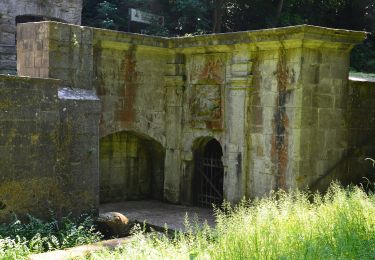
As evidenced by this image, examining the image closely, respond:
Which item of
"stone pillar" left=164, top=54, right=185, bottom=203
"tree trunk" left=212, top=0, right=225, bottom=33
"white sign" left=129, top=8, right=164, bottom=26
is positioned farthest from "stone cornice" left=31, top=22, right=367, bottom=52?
"tree trunk" left=212, top=0, right=225, bottom=33

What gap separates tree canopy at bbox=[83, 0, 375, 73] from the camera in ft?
60.9

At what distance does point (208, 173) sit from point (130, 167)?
2.00m

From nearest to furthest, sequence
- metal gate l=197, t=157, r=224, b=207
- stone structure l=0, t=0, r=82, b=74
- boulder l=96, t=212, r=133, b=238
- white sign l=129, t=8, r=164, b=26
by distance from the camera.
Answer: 1. boulder l=96, t=212, r=133, b=238
2. metal gate l=197, t=157, r=224, b=207
3. stone structure l=0, t=0, r=82, b=74
4. white sign l=129, t=8, r=164, b=26

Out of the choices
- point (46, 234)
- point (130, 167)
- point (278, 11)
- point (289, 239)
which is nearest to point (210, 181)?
point (130, 167)

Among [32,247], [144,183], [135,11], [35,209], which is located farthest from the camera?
[135,11]

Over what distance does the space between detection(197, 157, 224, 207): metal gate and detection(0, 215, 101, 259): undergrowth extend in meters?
3.84

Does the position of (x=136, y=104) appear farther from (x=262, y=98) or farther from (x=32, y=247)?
(x=32, y=247)

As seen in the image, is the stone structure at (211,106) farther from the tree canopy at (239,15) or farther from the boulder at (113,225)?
the tree canopy at (239,15)

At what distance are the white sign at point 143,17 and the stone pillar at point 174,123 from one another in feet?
20.5

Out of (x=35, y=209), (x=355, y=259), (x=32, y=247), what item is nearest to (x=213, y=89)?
(x=35, y=209)

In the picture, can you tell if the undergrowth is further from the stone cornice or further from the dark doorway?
the dark doorway

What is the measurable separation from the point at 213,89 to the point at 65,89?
351 centimetres

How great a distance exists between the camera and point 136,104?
12078mm

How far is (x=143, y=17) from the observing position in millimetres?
18500
